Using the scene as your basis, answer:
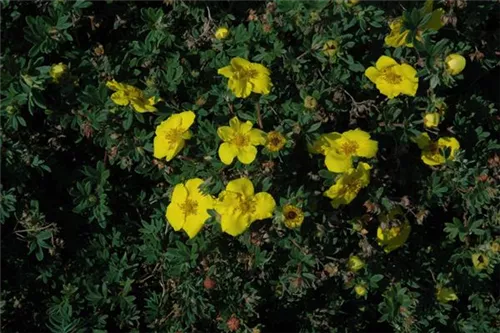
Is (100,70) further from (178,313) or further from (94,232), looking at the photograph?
(178,313)

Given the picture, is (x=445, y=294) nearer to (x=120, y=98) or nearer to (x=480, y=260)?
(x=480, y=260)

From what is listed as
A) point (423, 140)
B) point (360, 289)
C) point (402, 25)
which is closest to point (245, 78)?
point (402, 25)

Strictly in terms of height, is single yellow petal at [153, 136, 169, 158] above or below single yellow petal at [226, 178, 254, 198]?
above

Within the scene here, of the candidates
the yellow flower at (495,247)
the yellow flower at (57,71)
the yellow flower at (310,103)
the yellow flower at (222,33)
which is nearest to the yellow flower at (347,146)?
the yellow flower at (310,103)

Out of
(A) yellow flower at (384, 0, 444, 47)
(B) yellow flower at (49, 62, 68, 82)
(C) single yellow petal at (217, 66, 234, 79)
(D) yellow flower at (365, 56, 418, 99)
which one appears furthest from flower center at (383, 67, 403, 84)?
(B) yellow flower at (49, 62, 68, 82)

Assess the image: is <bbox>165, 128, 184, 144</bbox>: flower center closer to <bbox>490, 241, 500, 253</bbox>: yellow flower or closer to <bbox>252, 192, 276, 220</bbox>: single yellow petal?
<bbox>252, 192, 276, 220</bbox>: single yellow petal

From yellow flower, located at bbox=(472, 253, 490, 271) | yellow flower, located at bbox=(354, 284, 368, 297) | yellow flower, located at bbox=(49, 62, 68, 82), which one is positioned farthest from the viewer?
yellow flower, located at bbox=(472, 253, 490, 271)

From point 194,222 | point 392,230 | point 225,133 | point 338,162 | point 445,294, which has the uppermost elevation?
point 225,133
